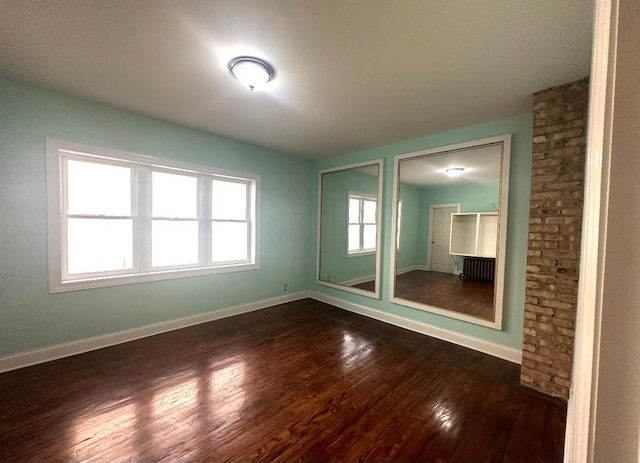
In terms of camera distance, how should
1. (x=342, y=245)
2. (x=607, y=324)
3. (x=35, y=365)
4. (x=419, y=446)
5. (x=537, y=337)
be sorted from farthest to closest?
(x=342, y=245) → (x=35, y=365) → (x=537, y=337) → (x=419, y=446) → (x=607, y=324)

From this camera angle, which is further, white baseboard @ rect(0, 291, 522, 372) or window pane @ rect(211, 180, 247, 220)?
window pane @ rect(211, 180, 247, 220)

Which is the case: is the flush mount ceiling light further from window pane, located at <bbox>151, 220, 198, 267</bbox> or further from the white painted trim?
window pane, located at <bbox>151, 220, 198, 267</bbox>

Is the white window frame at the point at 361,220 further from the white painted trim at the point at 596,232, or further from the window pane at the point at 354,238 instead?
the white painted trim at the point at 596,232

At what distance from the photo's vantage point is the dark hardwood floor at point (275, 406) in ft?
5.10

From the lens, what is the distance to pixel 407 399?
204 cm

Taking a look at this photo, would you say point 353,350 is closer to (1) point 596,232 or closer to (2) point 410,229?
(1) point 596,232

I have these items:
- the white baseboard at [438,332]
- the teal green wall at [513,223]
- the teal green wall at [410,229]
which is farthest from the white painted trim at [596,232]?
the teal green wall at [410,229]

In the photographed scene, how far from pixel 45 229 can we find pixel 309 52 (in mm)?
3074

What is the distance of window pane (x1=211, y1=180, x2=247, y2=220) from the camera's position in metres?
3.75

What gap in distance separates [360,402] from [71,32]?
135 inches

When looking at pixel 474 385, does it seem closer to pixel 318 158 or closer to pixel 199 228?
pixel 199 228

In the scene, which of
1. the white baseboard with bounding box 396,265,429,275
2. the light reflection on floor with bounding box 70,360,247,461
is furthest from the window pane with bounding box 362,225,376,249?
the light reflection on floor with bounding box 70,360,247,461

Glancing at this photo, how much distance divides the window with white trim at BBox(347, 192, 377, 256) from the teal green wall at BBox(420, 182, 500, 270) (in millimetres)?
2486

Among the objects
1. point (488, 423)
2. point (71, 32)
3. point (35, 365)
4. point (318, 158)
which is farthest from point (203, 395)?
point (318, 158)
